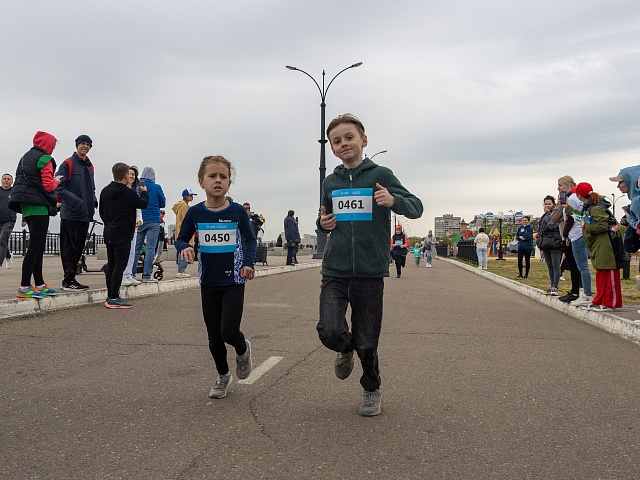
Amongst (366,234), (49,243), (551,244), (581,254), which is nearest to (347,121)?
(366,234)

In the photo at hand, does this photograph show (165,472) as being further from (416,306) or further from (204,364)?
(416,306)

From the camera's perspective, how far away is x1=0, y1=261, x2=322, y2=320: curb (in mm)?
6824

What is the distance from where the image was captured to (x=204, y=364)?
4.80 m

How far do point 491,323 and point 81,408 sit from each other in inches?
223

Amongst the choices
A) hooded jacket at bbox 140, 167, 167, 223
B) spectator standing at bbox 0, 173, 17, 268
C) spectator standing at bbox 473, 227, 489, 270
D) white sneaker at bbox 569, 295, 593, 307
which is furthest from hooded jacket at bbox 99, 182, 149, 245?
spectator standing at bbox 473, 227, 489, 270

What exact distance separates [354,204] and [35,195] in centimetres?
495

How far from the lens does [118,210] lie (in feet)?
25.4

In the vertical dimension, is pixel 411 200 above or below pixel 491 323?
above

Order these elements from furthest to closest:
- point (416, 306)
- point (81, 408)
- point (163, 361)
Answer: point (416, 306)
point (163, 361)
point (81, 408)

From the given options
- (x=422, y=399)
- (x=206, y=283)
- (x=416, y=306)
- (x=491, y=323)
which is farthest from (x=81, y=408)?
(x=416, y=306)

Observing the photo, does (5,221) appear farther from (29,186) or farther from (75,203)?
(29,186)

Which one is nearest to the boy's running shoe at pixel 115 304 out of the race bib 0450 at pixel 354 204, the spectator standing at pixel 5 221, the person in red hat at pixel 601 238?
the spectator standing at pixel 5 221

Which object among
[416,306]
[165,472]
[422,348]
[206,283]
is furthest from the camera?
[416,306]

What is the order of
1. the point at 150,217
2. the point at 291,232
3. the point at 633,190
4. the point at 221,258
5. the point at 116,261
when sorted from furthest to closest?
the point at 291,232 < the point at 150,217 < the point at 116,261 < the point at 633,190 < the point at 221,258
